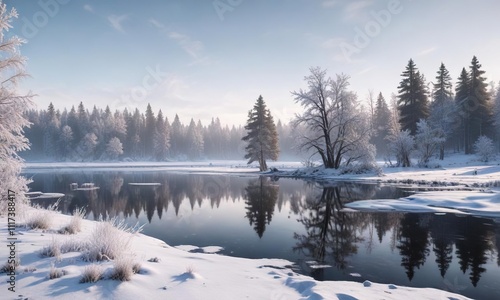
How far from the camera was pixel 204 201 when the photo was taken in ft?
71.2

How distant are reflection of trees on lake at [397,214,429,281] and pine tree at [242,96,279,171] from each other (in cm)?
3904

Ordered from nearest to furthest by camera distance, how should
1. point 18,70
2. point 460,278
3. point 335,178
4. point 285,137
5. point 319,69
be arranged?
point 460,278
point 18,70
point 335,178
point 319,69
point 285,137

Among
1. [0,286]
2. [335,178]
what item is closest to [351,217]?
[0,286]

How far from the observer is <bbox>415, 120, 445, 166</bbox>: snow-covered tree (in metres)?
43.4

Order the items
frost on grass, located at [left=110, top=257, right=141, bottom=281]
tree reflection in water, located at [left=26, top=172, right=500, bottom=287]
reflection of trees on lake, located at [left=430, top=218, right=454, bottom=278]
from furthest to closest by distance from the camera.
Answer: tree reflection in water, located at [left=26, top=172, right=500, bottom=287], reflection of trees on lake, located at [left=430, top=218, right=454, bottom=278], frost on grass, located at [left=110, top=257, right=141, bottom=281]

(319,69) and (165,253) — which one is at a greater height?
(319,69)

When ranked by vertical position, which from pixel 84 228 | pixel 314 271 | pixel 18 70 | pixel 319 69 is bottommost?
pixel 314 271

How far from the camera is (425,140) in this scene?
43719 millimetres

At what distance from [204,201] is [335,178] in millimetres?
21430

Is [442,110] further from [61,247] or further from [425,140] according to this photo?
[61,247]

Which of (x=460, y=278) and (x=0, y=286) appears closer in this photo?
(x=0, y=286)

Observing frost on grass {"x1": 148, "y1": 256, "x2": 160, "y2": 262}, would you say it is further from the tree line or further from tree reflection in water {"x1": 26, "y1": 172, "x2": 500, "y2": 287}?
the tree line

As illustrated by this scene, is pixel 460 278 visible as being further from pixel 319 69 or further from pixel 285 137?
pixel 285 137

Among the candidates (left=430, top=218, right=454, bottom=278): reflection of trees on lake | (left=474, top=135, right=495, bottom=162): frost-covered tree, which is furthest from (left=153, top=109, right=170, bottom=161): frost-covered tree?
(left=430, top=218, right=454, bottom=278): reflection of trees on lake
